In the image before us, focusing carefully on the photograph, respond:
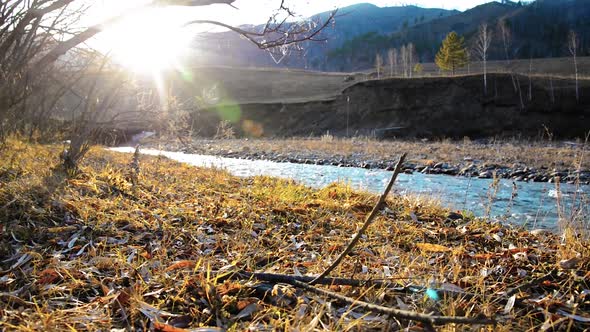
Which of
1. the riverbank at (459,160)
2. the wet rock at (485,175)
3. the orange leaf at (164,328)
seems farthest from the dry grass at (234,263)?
the wet rock at (485,175)

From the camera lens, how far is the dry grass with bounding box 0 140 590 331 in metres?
1.80

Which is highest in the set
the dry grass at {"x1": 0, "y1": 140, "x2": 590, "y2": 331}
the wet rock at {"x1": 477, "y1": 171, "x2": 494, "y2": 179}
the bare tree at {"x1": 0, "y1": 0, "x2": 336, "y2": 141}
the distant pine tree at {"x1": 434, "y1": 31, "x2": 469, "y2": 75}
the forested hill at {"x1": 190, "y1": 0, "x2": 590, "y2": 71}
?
the forested hill at {"x1": 190, "y1": 0, "x2": 590, "y2": 71}

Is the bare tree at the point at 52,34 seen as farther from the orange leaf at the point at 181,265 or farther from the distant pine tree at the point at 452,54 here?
the distant pine tree at the point at 452,54

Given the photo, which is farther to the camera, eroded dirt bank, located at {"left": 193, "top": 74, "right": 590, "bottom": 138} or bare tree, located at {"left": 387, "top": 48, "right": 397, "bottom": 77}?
bare tree, located at {"left": 387, "top": 48, "right": 397, "bottom": 77}

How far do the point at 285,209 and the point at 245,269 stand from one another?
6.23ft

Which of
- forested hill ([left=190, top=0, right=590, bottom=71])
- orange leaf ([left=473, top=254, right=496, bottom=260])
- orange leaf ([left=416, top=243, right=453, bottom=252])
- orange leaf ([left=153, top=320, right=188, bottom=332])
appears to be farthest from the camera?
forested hill ([left=190, top=0, right=590, bottom=71])

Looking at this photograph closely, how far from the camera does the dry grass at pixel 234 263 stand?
180 centimetres

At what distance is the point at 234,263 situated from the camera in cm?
233

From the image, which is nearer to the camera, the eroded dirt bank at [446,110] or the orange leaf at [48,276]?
the orange leaf at [48,276]

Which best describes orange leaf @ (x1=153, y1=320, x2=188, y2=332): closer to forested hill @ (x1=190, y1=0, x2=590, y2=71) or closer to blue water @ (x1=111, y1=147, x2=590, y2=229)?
blue water @ (x1=111, y1=147, x2=590, y2=229)

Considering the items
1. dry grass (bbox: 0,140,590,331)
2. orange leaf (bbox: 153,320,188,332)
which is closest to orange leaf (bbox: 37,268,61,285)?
dry grass (bbox: 0,140,590,331)

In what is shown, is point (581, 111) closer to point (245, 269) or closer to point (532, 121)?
point (532, 121)

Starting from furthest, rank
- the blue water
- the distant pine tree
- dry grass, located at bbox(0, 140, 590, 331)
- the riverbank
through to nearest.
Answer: the distant pine tree → the riverbank → the blue water → dry grass, located at bbox(0, 140, 590, 331)

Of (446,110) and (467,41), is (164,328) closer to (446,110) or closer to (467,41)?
(446,110)
